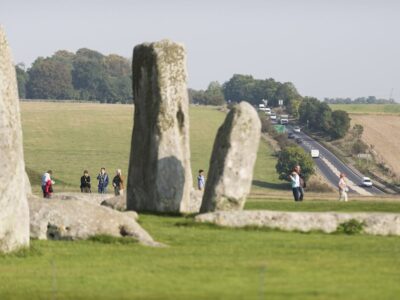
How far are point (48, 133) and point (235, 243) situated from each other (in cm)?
11185

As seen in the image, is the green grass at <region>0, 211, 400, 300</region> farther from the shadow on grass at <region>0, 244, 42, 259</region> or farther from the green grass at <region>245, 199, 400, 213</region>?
the green grass at <region>245, 199, 400, 213</region>

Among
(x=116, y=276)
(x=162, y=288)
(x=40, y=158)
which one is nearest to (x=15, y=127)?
(x=116, y=276)

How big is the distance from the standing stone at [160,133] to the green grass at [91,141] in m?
55.7

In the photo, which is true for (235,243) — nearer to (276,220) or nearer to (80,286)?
(276,220)

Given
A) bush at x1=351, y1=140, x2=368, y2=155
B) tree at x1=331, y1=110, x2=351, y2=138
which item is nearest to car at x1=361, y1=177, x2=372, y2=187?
bush at x1=351, y1=140, x2=368, y2=155

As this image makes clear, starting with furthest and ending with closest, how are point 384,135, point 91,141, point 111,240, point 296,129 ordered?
point 296,129 → point 384,135 → point 91,141 → point 111,240

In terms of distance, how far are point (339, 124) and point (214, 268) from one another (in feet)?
472

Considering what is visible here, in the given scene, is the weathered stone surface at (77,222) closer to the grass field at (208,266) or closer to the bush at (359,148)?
Result: the grass field at (208,266)

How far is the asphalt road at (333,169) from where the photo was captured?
11788 centimetres

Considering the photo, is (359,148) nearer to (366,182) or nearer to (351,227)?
(366,182)

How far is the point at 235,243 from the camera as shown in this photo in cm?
2983

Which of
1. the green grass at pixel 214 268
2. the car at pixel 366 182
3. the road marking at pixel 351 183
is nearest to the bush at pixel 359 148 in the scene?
the road marking at pixel 351 183

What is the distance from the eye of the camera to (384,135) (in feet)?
522

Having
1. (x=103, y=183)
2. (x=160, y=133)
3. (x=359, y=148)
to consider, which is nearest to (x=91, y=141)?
(x=359, y=148)
